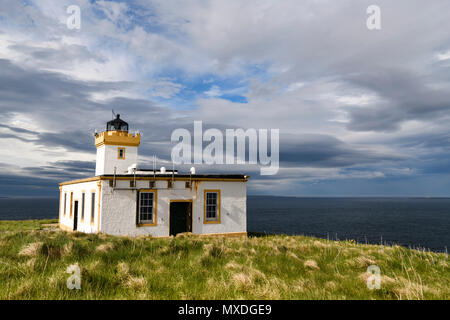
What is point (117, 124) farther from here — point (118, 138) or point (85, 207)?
point (85, 207)

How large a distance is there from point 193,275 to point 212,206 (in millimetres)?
14132

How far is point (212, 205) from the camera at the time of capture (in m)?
20.3

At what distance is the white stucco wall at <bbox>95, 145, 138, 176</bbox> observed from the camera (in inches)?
997

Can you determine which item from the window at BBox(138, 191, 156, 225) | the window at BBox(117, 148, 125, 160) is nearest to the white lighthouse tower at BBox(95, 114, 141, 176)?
the window at BBox(117, 148, 125, 160)

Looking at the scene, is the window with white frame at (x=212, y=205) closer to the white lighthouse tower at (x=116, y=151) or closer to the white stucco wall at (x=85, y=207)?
the white stucco wall at (x=85, y=207)

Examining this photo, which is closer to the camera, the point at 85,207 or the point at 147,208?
the point at 147,208

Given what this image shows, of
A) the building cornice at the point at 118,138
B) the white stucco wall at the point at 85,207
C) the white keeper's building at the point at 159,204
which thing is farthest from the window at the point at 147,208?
the building cornice at the point at 118,138

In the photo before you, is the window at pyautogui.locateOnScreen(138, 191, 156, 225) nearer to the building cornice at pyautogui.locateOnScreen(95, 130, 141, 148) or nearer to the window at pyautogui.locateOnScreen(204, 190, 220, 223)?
the window at pyautogui.locateOnScreen(204, 190, 220, 223)

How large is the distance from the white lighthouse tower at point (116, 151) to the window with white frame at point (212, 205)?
943 cm

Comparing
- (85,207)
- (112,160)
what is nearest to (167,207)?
(85,207)
